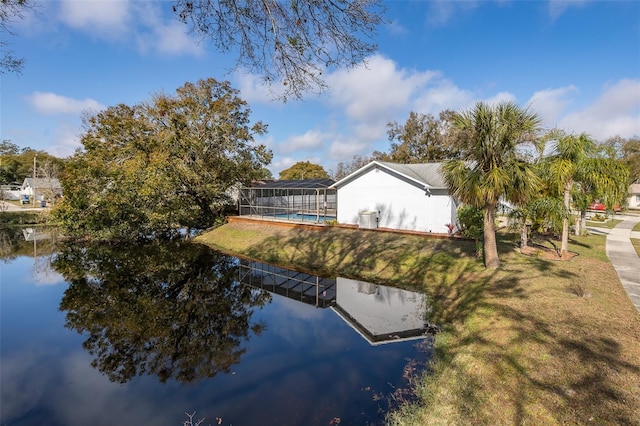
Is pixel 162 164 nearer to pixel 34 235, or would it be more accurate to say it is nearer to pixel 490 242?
pixel 34 235

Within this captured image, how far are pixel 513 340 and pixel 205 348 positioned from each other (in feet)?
22.8

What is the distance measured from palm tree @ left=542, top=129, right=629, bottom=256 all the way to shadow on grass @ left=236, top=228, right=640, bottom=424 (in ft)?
9.75

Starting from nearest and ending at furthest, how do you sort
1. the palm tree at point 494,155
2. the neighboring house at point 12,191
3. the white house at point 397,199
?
the palm tree at point 494,155 → the white house at point 397,199 → the neighboring house at point 12,191

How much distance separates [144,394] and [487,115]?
37.4 feet

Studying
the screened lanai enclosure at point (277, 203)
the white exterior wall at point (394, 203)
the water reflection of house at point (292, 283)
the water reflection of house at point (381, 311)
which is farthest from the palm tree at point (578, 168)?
the screened lanai enclosure at point (277, 203)

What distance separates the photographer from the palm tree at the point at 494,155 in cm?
934

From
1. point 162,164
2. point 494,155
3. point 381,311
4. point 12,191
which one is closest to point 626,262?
point 494,155

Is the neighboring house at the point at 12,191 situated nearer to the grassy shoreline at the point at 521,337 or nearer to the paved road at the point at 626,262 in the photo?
the grassy shoreline at the point at 521,337

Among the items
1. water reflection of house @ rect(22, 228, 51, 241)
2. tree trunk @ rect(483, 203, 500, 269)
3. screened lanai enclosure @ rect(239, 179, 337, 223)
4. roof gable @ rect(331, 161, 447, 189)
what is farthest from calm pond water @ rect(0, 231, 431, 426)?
water reflection of house @ rect(22, 228, 51, 241)

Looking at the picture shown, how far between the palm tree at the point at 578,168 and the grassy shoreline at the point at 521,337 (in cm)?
247

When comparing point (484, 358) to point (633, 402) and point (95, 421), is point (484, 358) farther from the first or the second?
point (95, 421)

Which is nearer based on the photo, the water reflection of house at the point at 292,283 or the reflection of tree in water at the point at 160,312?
the reflection of tree in water at the point at 160,312

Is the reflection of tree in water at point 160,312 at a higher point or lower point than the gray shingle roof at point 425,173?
lower

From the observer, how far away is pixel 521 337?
19.8 feet
